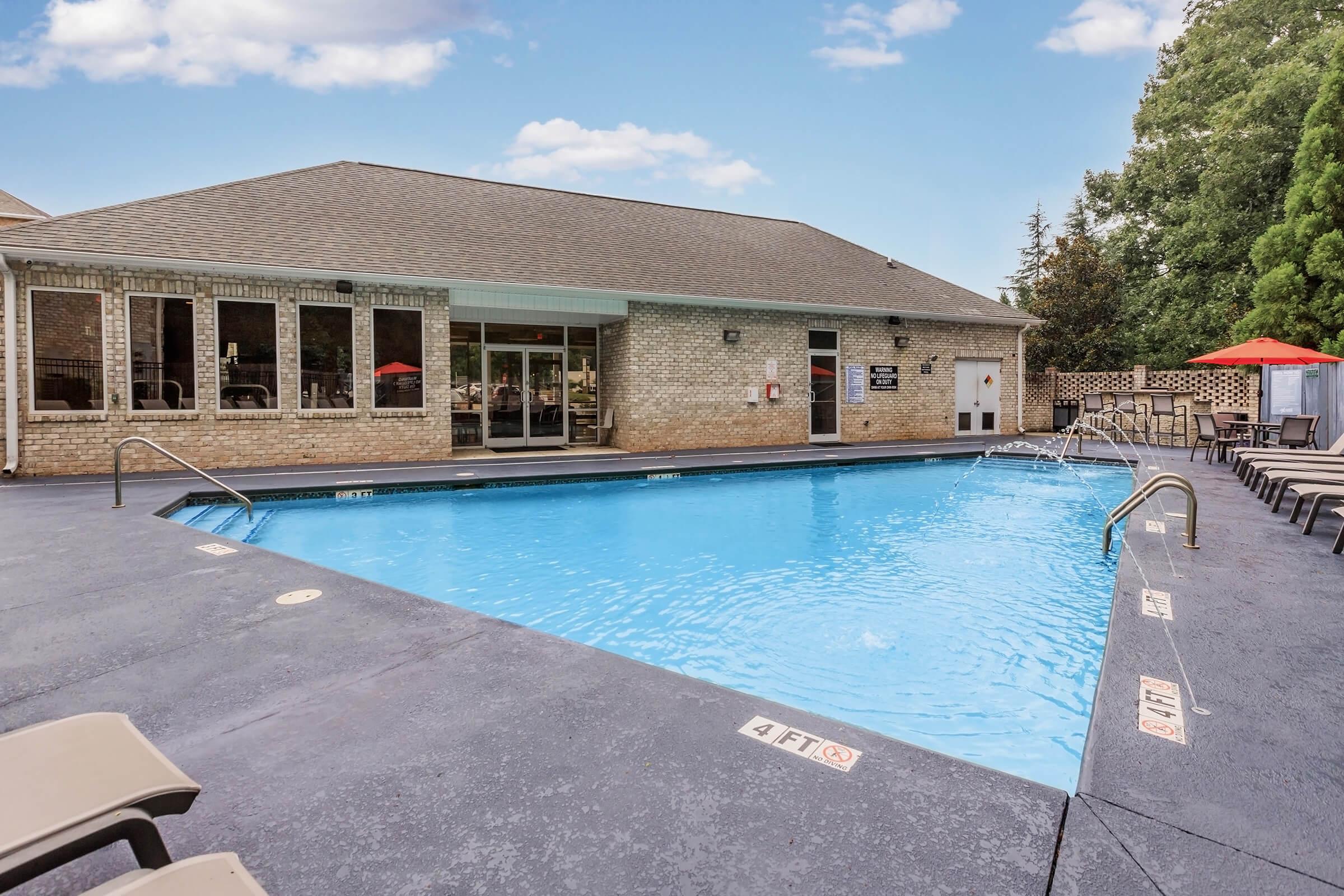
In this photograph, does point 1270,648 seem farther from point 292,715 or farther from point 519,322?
point 519,322

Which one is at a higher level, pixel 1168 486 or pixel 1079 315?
pixel 1079 315

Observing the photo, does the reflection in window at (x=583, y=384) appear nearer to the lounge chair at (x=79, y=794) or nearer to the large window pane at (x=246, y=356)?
the large window pane at (x=246, y=356)

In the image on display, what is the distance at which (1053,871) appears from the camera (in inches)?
60.2

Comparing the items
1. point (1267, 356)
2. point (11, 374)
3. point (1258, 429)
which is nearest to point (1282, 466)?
point (1267, 356)

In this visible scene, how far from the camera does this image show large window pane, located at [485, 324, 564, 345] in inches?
538

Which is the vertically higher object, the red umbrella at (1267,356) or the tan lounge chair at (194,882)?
the red umbrella at (1267,356)

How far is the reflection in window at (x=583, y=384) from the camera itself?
1437 cm

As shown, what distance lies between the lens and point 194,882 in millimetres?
1006

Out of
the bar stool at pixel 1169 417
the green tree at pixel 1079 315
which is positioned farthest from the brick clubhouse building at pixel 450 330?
the green tree at pixel 1079 315

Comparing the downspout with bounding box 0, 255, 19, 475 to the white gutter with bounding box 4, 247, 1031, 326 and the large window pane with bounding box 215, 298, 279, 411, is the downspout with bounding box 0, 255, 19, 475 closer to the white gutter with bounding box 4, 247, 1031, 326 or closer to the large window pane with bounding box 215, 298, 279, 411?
the white gutter with bounding box 4, 247, 1031, 326

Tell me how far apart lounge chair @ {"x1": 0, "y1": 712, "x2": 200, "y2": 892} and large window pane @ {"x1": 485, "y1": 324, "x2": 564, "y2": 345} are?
12.7 metres

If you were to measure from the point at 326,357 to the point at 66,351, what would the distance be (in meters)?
3.28

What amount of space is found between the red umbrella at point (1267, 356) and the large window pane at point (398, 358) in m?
13.2

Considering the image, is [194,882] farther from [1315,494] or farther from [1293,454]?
[1293,454]
